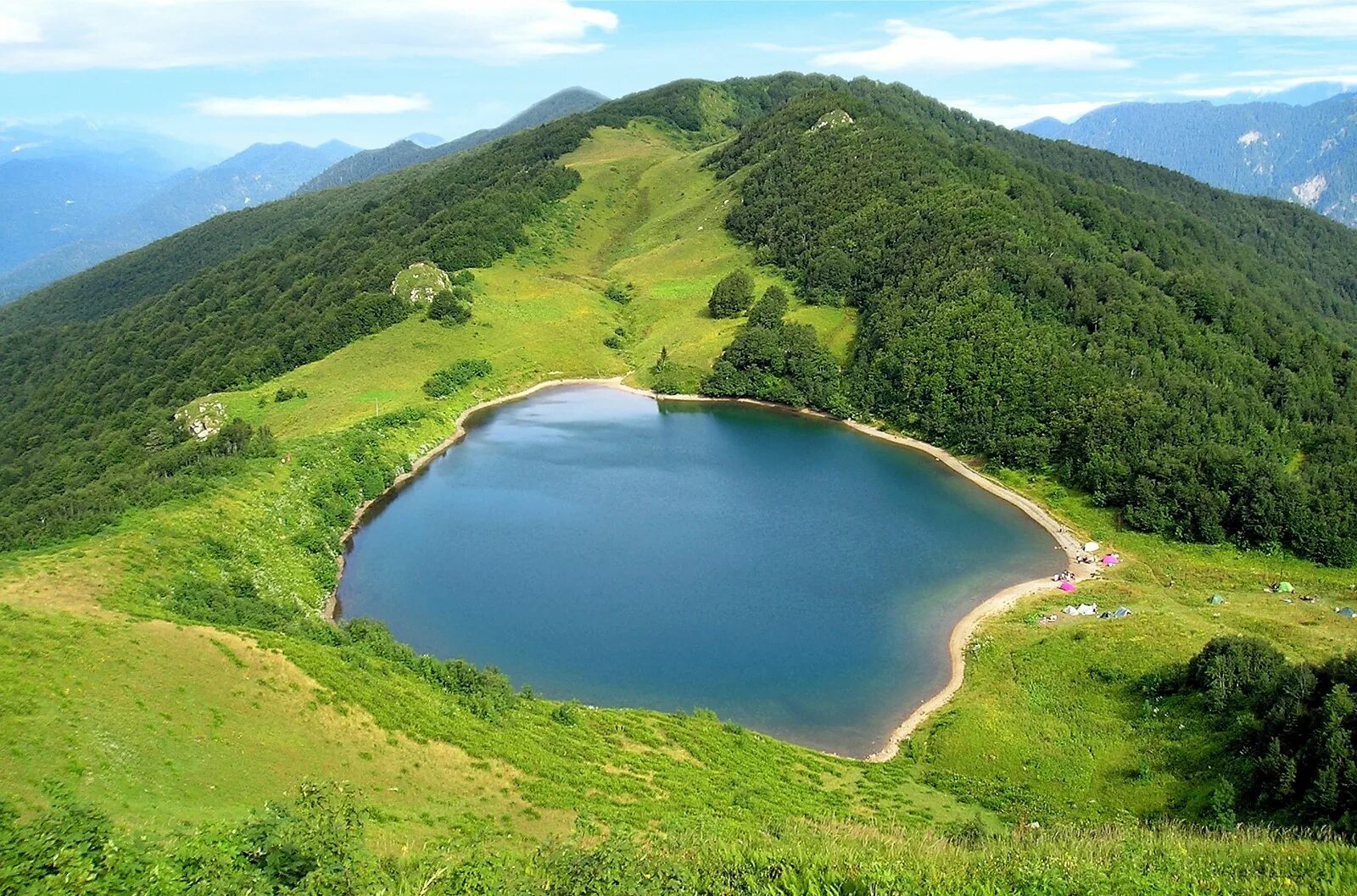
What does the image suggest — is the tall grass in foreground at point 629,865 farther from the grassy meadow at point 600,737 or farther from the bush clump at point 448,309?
the bush clump at point 448,309

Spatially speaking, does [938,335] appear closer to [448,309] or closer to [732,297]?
[732,297]

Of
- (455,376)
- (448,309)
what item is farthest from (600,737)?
(448,309)

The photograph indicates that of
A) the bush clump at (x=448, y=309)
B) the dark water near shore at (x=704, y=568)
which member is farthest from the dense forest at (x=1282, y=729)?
the bush clump at (x=448, y=309)

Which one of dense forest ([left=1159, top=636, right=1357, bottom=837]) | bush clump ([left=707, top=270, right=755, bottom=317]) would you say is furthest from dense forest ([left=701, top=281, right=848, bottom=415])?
dense forest ([left=1159, top=636, right=1357, bottom=837])

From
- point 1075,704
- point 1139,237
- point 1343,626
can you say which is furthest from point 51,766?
point 1139,237

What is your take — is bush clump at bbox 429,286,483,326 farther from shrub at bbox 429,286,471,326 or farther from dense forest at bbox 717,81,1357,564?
dense forest at bbox 717,81,1357,564

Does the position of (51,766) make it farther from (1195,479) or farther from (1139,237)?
(1139,237)
